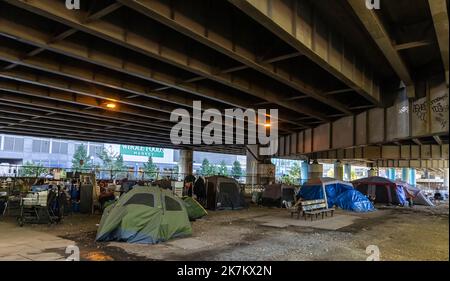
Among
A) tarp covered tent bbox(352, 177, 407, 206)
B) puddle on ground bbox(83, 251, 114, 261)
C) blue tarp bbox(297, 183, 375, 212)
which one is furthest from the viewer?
tarp covered tent bbox(352, 177, 407, 206)

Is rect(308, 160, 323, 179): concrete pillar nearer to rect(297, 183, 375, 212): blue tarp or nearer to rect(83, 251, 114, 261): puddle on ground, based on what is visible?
rect(297, 183, 375, 212): blue tarp

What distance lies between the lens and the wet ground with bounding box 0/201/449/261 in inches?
373

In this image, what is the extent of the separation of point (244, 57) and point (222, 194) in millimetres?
10988

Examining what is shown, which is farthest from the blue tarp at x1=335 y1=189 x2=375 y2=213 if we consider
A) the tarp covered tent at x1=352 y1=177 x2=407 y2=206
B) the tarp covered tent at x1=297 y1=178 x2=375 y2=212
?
the tarp covered tent at x1=352 y1=177 x2=407 y2=206

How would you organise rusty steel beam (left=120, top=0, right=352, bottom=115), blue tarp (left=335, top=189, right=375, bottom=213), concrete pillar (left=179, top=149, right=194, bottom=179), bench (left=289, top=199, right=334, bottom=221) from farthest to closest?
1. concrete pillar (left=179, top=149, right=194, bottom=179)
2. blue tarp (left=335, top=189, right=375, bottom=213)
3. bench (left=289, top=199, right=334, bottom=221)
4. rusty steel beam (left=120, top=0, right=352, bottom=115)

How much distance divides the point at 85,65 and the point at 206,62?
16.5 feet

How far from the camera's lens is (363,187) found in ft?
103

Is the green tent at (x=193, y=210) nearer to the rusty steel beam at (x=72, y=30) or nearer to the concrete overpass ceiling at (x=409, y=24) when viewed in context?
the rusty steel beam at (x=72, y=30)

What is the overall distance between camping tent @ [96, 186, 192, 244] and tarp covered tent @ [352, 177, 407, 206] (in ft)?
74.4

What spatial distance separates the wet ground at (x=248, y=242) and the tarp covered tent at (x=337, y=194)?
23.4 ft

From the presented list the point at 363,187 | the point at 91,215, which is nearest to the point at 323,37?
the point at 91,215

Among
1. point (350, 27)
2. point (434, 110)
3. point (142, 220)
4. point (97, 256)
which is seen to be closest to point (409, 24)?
point (350, 27)

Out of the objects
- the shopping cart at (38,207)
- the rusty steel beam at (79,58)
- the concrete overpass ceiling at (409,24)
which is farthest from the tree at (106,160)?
the concrete overpass ceiling at (409,24)

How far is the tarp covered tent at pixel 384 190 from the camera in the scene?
29275 millimetres
